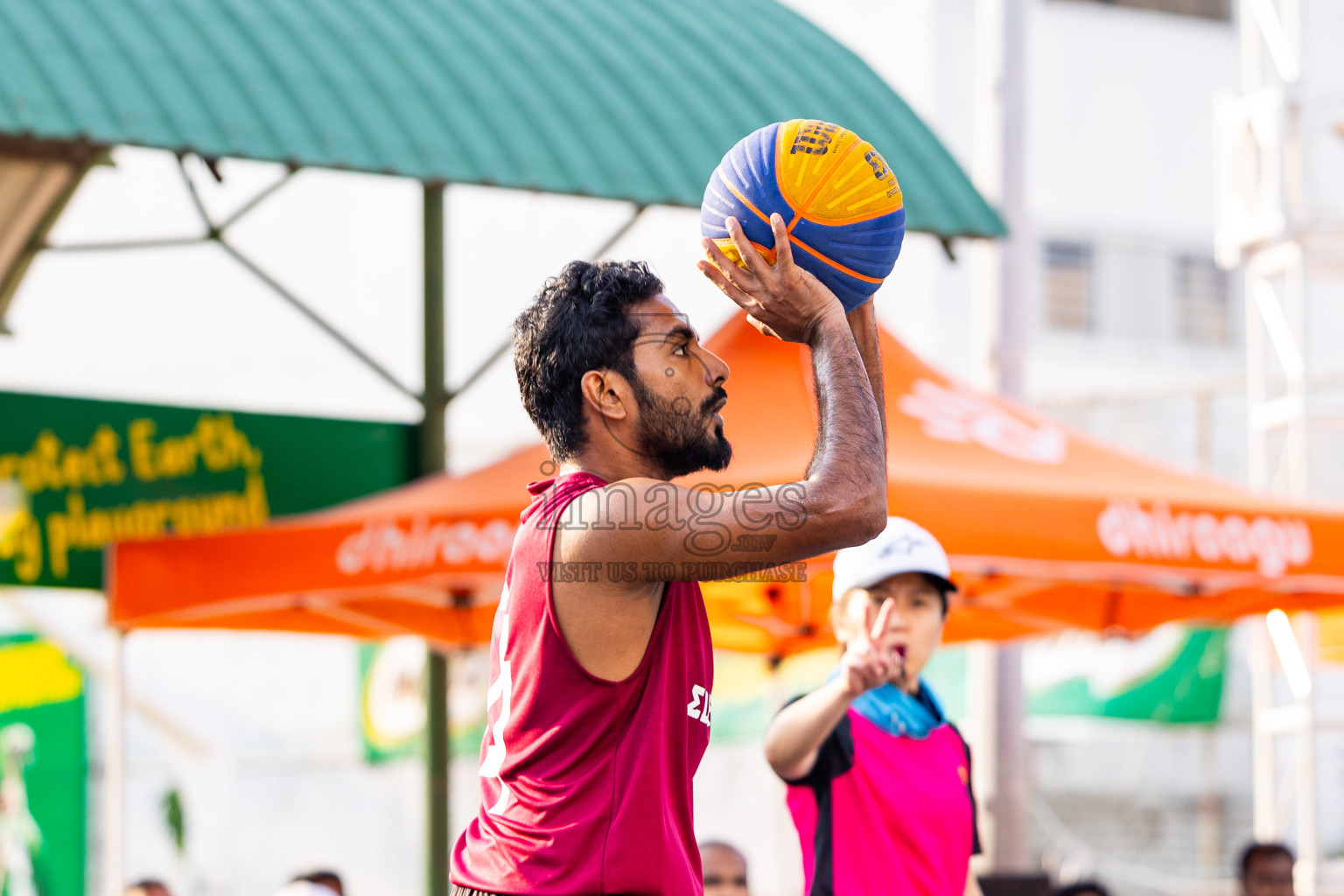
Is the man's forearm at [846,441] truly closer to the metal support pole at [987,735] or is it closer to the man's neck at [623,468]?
the man's neck at [623,468]

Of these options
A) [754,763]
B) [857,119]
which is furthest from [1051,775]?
[857,119]

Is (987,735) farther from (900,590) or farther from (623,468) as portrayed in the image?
(623,468)

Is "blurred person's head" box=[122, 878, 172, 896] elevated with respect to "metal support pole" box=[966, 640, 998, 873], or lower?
lower

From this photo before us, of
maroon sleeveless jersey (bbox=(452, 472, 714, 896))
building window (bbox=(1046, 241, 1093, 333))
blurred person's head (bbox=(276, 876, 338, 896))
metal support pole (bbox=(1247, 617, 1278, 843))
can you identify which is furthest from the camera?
building window (bbox=(1046, 241, 1093, 333))

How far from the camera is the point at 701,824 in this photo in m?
12.3

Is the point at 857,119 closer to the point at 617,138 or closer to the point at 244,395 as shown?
the point at 617,138

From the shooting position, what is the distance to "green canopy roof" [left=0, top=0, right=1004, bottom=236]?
250 inches

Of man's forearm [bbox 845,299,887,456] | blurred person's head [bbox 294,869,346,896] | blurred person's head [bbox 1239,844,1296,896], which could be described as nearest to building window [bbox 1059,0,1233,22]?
blurred person's head [bbox 1239,844,1296,896]

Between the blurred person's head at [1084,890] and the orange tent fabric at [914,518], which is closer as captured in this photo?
the orange tent fabric at [914,518]

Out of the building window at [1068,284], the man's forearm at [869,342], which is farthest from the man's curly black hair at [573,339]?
the building window at [1068,284]

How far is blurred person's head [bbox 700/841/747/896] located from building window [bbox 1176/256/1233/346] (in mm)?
12392

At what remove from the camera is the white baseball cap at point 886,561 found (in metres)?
4.16

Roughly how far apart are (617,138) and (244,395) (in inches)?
421

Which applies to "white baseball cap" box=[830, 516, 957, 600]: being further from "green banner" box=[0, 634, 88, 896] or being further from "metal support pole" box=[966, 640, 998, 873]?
"green banner" box=[0, 634, 88, 896]
